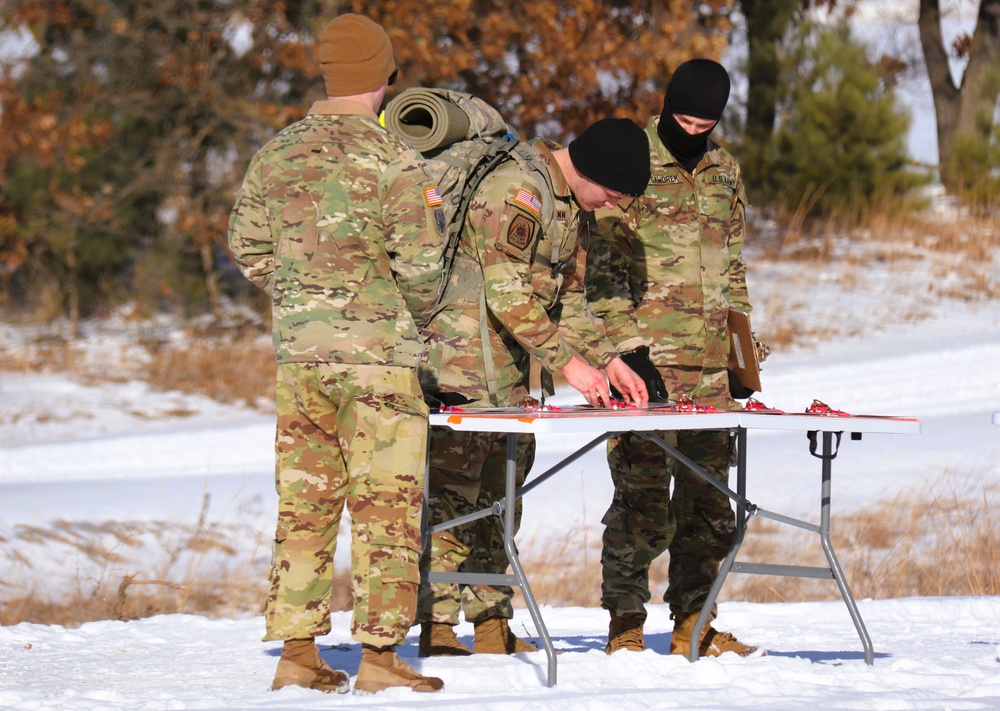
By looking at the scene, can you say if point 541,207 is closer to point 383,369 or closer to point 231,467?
point 383,369

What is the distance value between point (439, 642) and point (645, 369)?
4.23 feet

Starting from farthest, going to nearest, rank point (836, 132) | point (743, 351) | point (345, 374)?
1. point (836, 132)
2. point (743, 351)
3. point (345, 374)

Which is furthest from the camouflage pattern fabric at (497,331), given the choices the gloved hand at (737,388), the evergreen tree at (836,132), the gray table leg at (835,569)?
the evergreen tree at (836,132)

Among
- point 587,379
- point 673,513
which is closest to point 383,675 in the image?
point 587,379

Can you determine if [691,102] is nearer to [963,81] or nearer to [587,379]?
[587,379]

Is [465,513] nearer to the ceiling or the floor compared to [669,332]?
nearer to the floor

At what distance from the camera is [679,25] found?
50.6ft

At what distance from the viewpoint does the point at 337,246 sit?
14.2 ft

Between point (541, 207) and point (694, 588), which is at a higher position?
point (541, 207)

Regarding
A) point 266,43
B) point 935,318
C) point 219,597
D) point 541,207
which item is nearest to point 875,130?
point 935,318

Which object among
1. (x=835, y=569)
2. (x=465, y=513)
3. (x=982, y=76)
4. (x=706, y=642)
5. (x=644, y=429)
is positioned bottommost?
(x=706, y=642)

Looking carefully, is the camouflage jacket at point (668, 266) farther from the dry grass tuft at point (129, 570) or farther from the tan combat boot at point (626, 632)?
the dry grass tuft at point (129, 570)

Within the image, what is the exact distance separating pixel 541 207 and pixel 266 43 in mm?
11973

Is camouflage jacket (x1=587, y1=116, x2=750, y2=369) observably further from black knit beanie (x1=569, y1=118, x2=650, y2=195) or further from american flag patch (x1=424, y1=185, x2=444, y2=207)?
american flag patch (x1=424, y1=185, x2=444, y2=207)
